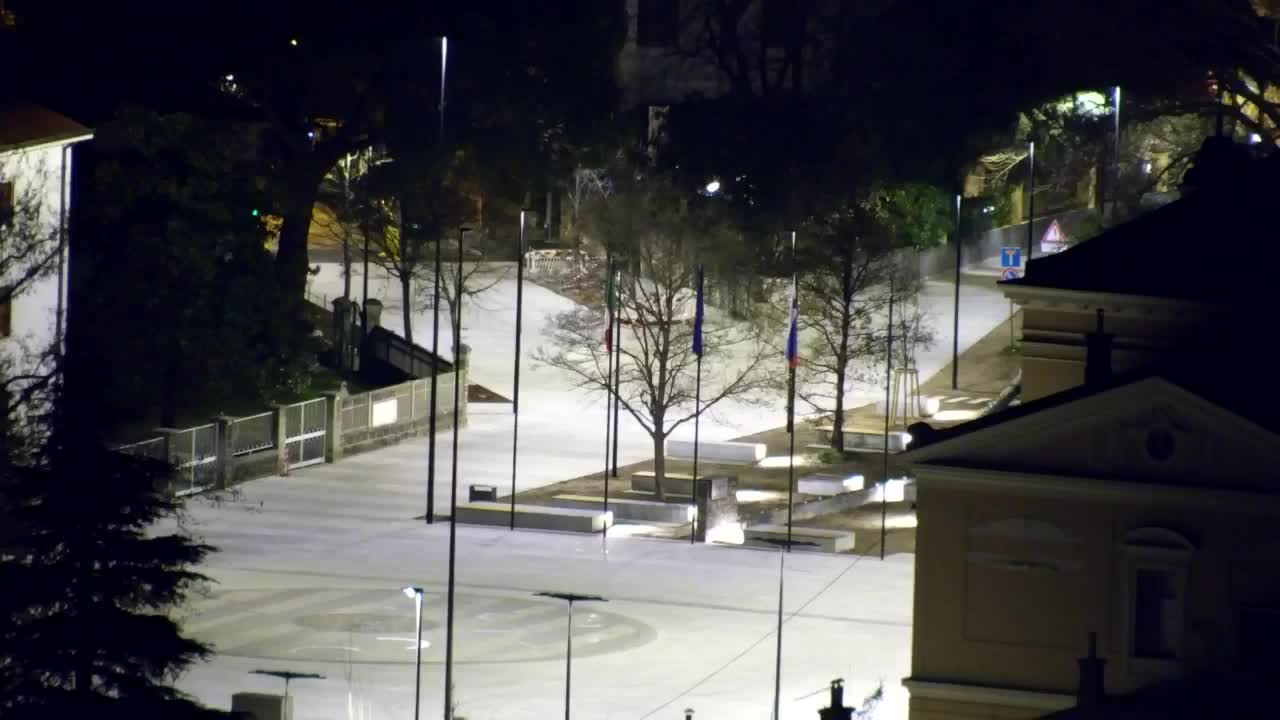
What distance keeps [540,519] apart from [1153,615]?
20219mm

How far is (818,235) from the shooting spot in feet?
194

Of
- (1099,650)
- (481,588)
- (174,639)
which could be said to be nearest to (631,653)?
(481,588)

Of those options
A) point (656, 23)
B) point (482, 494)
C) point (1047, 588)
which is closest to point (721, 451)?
point (482, 494)

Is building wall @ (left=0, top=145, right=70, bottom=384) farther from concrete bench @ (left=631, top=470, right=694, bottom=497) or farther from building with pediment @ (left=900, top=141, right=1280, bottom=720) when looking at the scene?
building with pediment @ (left=900, top=141, right=1280, bottom=720)

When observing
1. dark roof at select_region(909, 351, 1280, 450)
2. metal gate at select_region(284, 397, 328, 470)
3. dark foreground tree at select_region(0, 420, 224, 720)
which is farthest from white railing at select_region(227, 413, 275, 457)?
dark foreground tree at select_region(0, 420, 224, 720)

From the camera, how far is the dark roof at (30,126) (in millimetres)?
45312

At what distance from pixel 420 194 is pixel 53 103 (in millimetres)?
10272

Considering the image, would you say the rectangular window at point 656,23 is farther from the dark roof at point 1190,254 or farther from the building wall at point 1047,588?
the building wall at point 1047,588

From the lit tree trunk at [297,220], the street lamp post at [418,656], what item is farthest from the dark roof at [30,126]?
the lit tree trunk at [297,220]

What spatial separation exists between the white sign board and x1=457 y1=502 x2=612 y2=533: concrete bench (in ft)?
30.1

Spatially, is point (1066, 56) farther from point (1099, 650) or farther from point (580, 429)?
point (1099, 650)

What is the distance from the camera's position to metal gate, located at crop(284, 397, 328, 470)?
5294 cm

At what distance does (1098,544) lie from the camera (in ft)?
92.1

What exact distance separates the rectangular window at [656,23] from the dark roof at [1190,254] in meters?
53.8
